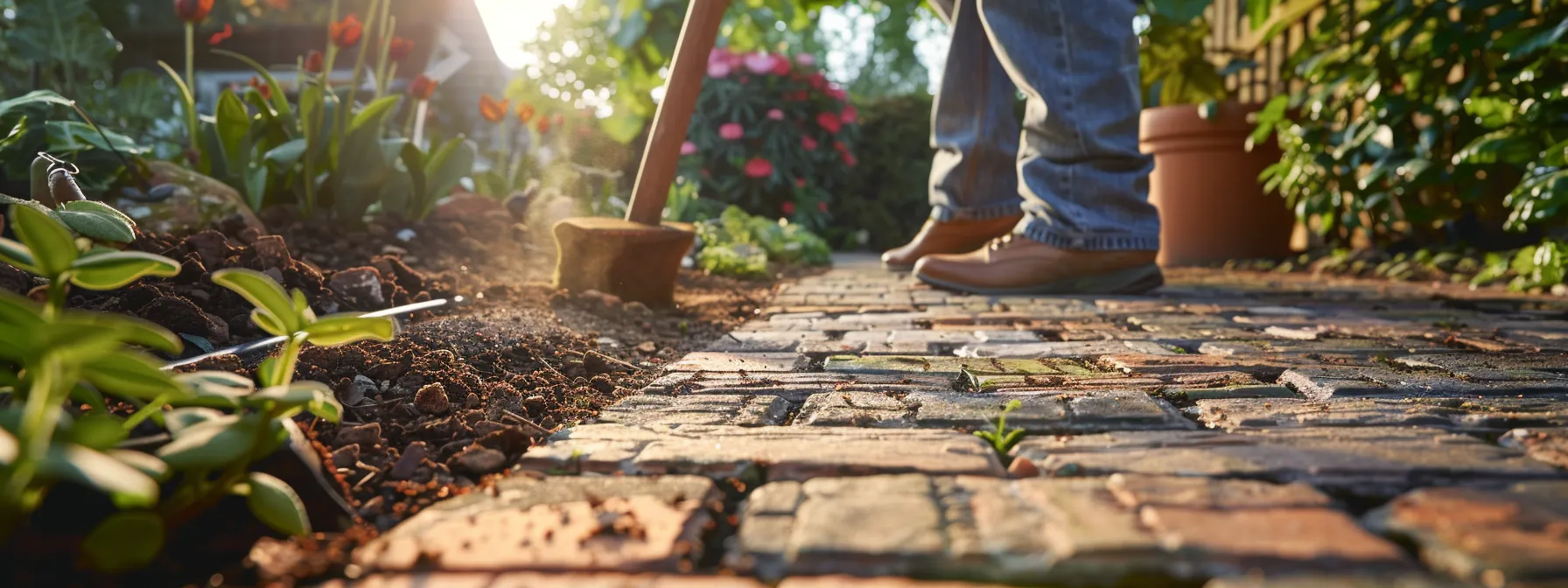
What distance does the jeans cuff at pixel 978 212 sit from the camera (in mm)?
3762

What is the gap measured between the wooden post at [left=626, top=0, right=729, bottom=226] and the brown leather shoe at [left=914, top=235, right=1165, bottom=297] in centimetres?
111

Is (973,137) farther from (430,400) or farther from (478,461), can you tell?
(478,461)

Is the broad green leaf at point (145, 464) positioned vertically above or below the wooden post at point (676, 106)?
below

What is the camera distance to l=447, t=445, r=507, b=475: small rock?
108 centimetres

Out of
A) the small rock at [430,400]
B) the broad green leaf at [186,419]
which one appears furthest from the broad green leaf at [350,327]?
the small rock at [430,400]

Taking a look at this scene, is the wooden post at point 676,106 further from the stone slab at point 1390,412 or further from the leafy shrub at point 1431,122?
the leafy shrub at point 1431,122

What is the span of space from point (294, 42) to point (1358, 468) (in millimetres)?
13453

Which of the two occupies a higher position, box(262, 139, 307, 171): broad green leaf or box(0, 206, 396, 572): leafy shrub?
box(262, 139, 307, 171): broad green leaf

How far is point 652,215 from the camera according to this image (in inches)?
106

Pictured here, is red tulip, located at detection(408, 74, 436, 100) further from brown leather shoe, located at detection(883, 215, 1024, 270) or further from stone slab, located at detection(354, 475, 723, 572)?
stone slab, located at detection(354, 475, 723, 572)

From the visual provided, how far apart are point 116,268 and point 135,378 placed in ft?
0.42

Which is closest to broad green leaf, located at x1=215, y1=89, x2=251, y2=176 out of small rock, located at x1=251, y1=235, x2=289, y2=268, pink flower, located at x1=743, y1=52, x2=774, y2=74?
small rock, located at x1=251, y1=235, x2=289, y2=268

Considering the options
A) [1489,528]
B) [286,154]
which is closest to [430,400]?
[1489,528]

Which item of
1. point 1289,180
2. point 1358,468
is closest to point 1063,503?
point 1358,468
